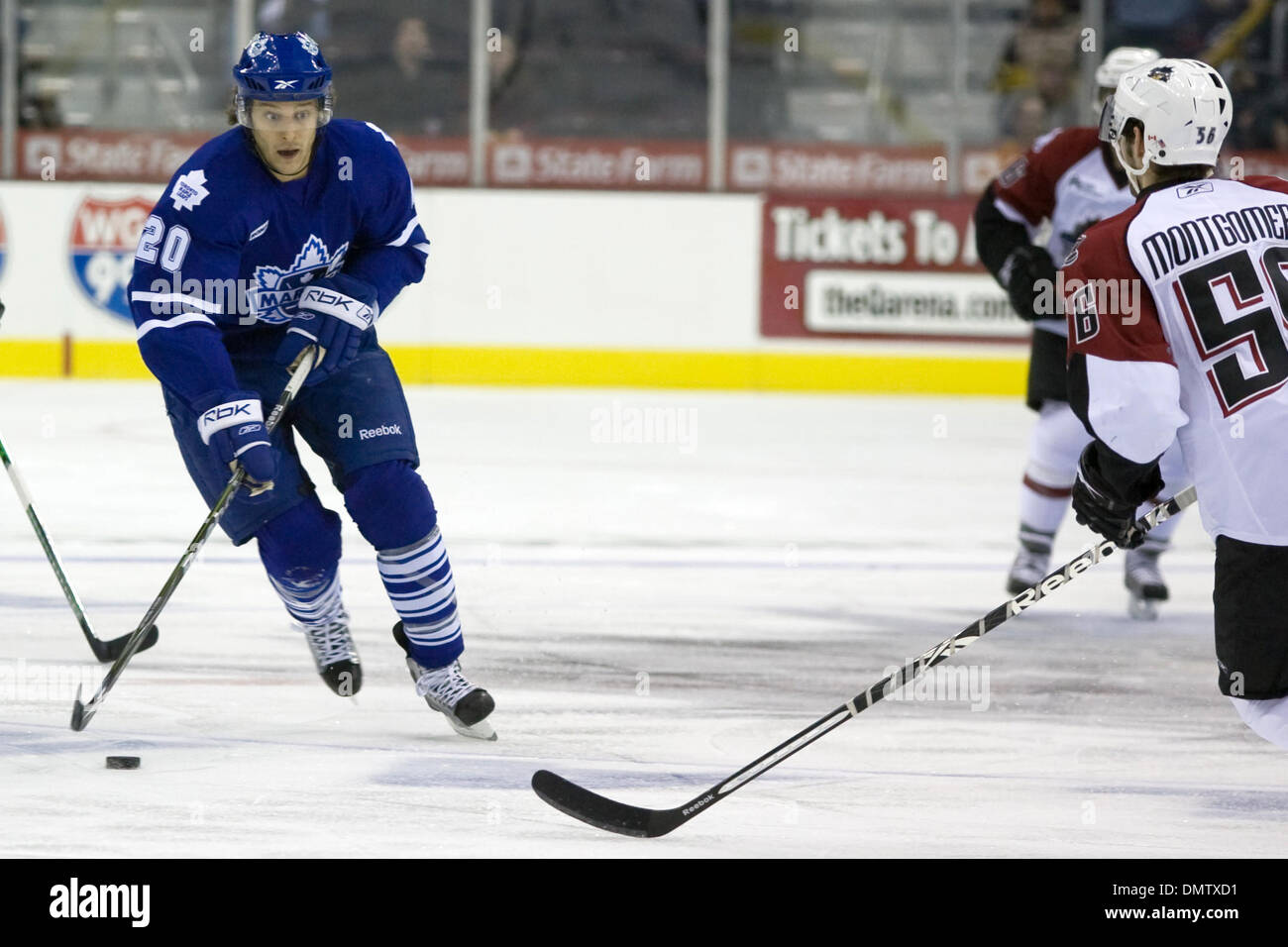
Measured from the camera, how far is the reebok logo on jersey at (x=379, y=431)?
3.63 m

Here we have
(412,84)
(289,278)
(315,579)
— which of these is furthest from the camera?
(412,84)

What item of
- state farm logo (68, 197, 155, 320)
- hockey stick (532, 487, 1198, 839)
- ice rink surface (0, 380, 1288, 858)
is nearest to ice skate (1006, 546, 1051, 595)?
ice rink surface (0, 380, 1288, 858)

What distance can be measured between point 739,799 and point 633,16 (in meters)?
7.71

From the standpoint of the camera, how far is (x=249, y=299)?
367 centimetres

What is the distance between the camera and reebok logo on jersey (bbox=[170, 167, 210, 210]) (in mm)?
3512

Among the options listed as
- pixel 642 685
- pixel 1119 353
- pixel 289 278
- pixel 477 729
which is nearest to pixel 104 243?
pixel 642 685

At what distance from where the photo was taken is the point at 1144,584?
17.0ft

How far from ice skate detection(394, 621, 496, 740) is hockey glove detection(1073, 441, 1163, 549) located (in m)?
1.16

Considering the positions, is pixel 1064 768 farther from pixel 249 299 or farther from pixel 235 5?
Answer: pixel 235 5

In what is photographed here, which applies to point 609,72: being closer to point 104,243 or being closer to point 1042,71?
point 1042,71

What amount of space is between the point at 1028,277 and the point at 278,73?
235cm

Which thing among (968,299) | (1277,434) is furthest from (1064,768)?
(968,299)

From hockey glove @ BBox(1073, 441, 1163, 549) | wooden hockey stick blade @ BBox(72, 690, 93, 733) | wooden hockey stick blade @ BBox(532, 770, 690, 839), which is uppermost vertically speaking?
hockey glove @ BBox(1073, 441, 1163, 549)

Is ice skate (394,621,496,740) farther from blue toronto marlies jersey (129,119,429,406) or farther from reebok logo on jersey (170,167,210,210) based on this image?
reebok logo on jersey (170,167,210,210)
